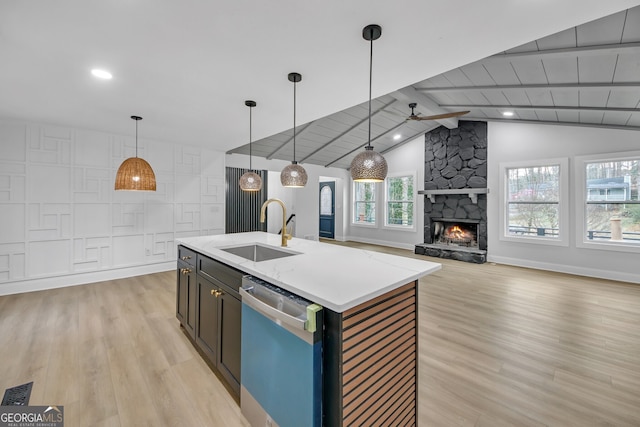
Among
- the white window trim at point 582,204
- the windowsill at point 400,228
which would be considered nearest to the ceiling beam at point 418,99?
the white window trim at point 582,204

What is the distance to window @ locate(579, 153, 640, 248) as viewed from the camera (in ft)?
14.4

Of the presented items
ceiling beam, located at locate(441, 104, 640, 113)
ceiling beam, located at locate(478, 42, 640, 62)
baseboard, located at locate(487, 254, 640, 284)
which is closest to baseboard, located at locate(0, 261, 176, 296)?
ceiling beam, located at locate(478, 42, 640, 62)

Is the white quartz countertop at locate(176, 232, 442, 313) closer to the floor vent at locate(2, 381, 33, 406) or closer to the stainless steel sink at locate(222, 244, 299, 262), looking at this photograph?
the stainless steel sink at locate(222, 244, 299, 262)

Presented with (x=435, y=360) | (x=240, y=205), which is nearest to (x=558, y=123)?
(x=435, y=360)

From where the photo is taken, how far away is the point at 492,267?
5438 millimetres

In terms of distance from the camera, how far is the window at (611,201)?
14.4ft

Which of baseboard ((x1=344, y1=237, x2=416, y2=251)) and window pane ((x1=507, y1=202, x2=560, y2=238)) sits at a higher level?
window pane ((x1=507, y1=202, x2=560, y2=238))

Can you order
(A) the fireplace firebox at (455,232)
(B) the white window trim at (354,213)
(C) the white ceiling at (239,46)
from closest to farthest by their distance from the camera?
(C) the white ceiling at (239,46), (A) the fireplace firebox at (455,232), (B) the white window trim at (354,213)

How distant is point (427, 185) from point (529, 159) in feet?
7.13

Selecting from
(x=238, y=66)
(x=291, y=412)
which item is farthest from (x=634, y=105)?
(x=291, y=412)

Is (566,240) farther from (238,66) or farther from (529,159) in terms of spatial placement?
(238,66)

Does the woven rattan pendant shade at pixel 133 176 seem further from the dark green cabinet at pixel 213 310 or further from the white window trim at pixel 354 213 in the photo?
the white window trim at pixel 354 213

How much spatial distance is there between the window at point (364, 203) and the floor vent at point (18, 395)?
7.54 meters

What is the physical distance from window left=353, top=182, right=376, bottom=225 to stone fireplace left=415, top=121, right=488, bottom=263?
1.75 metres
